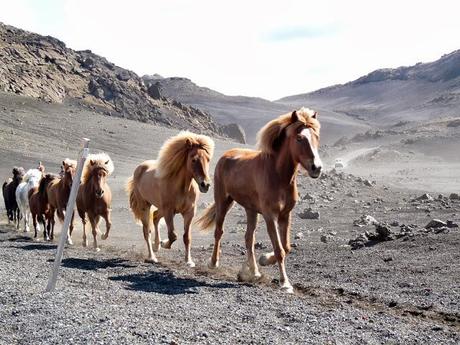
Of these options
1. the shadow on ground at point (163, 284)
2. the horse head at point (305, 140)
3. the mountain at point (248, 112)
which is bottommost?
the shadow on ground at point (163, 284)

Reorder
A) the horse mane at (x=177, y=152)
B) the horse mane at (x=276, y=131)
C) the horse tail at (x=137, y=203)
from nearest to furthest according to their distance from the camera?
the horse mane at (x=276, y=131) → the horse mane at (x=177, y=152) → the horse tail at (x=137, y=203)

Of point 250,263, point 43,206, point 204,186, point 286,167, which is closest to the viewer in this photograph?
point 286,167

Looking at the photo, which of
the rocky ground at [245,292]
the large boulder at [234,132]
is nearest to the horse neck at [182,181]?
Answer: the rocky ground at [245,292]

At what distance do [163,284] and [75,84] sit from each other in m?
78.3

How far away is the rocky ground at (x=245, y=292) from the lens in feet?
19.2

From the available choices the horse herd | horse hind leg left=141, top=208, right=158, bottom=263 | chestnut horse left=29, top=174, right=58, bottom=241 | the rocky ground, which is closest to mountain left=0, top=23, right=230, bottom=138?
chestnut horse left=29, top=174, right=58, bottom=241

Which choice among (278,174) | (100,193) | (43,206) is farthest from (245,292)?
(43,206)

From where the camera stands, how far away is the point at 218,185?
35.3 feet

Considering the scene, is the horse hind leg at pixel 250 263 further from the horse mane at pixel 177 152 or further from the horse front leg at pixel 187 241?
the horse mane at pixel 177 152

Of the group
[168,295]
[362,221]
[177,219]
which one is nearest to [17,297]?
[168,295]

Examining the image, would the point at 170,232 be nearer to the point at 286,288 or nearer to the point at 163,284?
the point at 163,284

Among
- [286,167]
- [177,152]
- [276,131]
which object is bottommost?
[286,167]

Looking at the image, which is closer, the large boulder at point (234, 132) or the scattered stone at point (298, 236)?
the scattered stone at point (298, 236)

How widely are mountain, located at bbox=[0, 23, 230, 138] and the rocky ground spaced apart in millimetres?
59304
